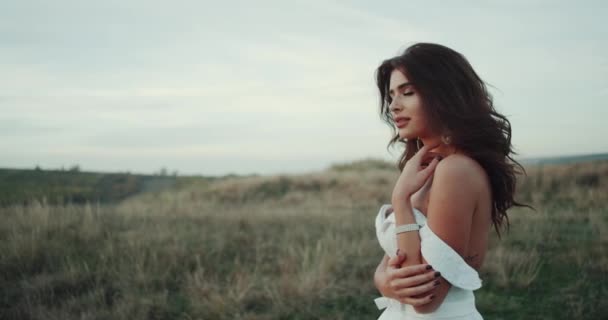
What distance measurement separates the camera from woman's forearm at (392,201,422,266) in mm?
1842

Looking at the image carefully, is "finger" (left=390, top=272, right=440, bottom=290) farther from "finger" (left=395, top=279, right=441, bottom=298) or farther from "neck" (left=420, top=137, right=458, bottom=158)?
"neck" (left=420, top=137, right=458, bottom=158)

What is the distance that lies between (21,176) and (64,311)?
15039mm

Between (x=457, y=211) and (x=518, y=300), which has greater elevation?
(x=457, y=211)

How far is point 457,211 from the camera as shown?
176 cm

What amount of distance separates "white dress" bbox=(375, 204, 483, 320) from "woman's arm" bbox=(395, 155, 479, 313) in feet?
0.10

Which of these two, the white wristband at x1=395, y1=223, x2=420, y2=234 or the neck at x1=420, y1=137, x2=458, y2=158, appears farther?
the neck at x1=420, y1=137, x2=458, y2=158

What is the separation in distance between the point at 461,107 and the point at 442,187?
40cm

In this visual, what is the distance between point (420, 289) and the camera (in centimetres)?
181

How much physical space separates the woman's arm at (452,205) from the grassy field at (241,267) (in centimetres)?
319

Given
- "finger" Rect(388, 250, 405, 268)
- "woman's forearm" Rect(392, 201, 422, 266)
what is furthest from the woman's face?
"finger" Rect(388, 250, 405, 268)

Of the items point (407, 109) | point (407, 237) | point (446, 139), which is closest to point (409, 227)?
point (407, 237)

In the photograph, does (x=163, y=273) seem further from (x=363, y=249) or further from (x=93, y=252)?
(x=363, y=249)

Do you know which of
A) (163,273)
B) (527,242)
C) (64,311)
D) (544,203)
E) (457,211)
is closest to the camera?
(457,211)

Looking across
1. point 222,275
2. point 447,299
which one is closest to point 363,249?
point 222,275
